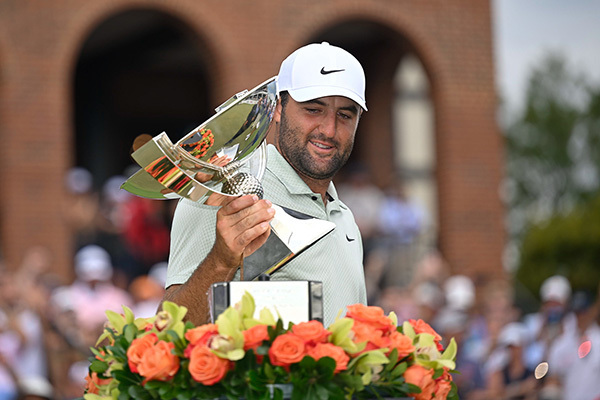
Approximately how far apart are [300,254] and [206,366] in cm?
67

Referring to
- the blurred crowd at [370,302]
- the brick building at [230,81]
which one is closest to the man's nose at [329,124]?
the blurred crowd at [370,302]

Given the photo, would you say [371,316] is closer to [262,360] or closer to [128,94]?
[262,360]

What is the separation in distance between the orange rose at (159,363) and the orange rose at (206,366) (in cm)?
7

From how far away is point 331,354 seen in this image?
7.45ft

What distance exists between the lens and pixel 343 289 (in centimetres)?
296

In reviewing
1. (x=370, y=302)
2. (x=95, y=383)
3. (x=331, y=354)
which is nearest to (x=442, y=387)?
(x=331, y=354)

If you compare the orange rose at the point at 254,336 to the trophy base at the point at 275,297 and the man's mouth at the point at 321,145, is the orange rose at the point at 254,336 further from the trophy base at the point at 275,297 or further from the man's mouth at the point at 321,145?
the man's mouth at the point at 321,145

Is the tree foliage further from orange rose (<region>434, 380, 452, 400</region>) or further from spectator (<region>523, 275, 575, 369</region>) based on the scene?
orange rose (<region>434, 380, 452, 400</region>)

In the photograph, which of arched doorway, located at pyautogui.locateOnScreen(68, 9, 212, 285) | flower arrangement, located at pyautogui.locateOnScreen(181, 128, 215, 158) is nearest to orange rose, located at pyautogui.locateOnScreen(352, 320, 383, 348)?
flower arrangement, located at pyautogui.locateOnScreen(181, 128, 215, 158)

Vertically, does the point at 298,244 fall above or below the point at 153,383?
above

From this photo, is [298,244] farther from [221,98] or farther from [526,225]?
[526,225]

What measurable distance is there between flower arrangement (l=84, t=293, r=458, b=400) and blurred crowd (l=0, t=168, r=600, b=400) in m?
3.66

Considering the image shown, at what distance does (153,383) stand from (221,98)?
957 centimetres

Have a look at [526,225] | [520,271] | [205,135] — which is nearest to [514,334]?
[205,135]
